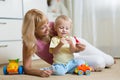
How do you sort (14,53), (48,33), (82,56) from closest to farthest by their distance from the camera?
1. (48,33)
2. (82,56)
3. (14,53)

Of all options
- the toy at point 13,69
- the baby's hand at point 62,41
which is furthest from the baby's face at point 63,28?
the toy at point 13,69

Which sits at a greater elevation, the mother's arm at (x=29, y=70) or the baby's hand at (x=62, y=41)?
the baby's hand at (x=62, y=41)

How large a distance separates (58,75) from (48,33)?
27 centimetres

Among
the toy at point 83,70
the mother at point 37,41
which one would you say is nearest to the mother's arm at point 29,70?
the mother at point 37,41

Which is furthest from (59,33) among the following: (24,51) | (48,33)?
(24,51)

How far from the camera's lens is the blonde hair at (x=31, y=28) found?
116cm

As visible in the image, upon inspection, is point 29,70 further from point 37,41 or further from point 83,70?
point 83,70

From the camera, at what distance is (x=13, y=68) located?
3.98ft

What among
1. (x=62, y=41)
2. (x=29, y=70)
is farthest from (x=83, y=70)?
(x=29, y=70)

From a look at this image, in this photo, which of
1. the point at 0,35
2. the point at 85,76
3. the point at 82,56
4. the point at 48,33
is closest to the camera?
the point at 85,76

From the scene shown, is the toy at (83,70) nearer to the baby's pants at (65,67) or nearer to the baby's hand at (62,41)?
the baby's pants at (65,67)

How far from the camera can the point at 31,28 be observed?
1168 millimetres

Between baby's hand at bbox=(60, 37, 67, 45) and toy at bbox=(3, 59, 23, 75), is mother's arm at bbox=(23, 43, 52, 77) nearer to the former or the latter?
toy at bbox=(3, 59, 23, 75)

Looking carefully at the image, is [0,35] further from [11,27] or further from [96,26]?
[96,26]
